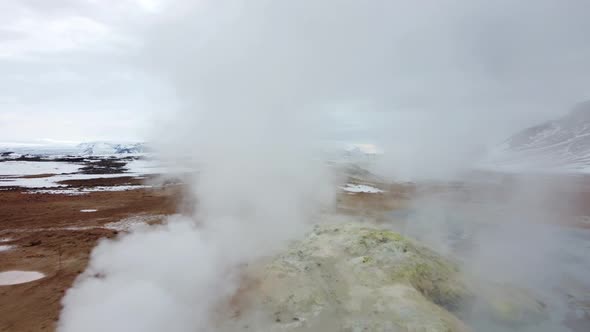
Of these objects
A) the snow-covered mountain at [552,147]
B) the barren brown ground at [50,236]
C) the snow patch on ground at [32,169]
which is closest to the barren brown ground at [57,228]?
the barren brown ground at [50,236]

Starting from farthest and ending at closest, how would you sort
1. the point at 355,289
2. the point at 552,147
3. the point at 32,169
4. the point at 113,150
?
the point at 113,150, the point at 552,147, the point at 32,169, the point at 355,289

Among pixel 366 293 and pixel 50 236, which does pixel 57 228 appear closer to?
pixel 50 236

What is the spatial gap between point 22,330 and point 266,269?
420 cm

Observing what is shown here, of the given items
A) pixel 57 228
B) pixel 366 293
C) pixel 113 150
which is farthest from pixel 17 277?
pixel 113 150

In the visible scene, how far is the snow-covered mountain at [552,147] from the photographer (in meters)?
55.4

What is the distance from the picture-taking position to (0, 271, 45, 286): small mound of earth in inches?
274

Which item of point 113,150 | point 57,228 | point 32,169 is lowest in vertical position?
point 113,150

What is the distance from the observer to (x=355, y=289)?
5.67 m

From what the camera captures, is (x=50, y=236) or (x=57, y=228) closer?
(x=50, y=236)

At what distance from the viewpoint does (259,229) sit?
943cm

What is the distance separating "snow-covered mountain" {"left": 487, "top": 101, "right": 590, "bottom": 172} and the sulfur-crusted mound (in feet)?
184

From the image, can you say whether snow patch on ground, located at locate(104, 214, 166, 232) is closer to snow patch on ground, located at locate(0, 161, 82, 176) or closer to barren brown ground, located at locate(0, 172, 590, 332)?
barren brown ground, located at locate(0, 172, 590, 332)

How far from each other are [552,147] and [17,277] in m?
91.5

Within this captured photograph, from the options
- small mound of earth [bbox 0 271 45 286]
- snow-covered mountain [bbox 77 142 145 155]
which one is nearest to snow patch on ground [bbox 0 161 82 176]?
small mound of earth [bbox 0 271 45 286]
